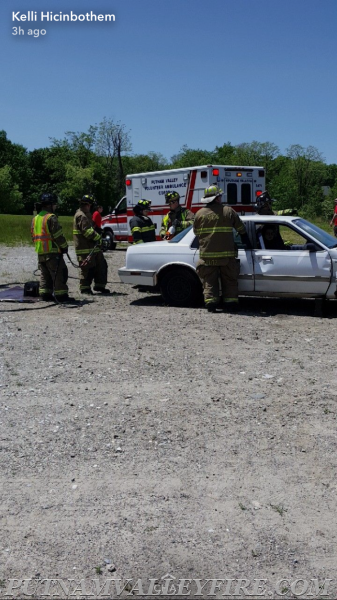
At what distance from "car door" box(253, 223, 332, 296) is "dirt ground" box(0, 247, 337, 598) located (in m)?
1.32

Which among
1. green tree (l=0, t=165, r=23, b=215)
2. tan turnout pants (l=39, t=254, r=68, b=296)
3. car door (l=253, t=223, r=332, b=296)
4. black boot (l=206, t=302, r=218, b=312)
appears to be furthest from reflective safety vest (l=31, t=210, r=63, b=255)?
green tree (l=0, t=165, r=23, b=215)

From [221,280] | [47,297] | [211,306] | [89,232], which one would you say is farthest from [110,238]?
[211,306]

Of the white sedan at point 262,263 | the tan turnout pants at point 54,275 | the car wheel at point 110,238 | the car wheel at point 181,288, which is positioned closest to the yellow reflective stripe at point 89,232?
the tan turnout pants at point 54,275

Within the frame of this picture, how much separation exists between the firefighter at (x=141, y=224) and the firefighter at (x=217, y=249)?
1943 mm

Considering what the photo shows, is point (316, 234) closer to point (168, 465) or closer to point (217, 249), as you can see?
point (217, 249)

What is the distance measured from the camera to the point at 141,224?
11617 mm

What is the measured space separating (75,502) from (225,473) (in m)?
1.02

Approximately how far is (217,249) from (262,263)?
0.73 m

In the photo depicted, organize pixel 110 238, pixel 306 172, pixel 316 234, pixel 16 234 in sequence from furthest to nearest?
pixel 306 172 → pixel 16 234 → pixel 110 238 → pixel 316 234

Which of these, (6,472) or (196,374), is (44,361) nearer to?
(196,374)

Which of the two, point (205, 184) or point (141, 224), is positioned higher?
point (205, 184)

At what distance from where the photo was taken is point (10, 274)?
1552 centimetres

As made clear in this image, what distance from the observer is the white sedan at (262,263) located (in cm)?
930

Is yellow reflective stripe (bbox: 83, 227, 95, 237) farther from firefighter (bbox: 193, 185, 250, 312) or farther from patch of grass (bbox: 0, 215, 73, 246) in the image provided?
patch of grass (bbox: 0, 215, 73, 246)
